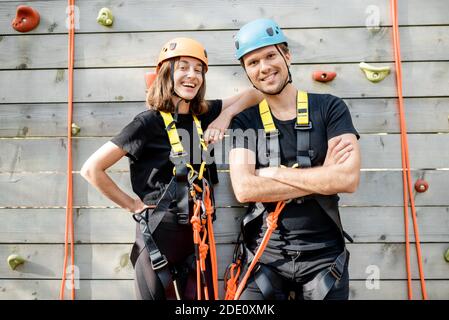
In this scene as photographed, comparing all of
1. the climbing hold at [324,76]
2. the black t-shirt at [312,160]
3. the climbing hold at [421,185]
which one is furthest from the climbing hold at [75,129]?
the climbing hold at [421,185]

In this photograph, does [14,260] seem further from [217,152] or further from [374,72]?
[374,72]

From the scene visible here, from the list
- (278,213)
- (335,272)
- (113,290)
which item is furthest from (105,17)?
(335,272)

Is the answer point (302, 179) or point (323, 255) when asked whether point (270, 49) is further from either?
point (323, 255)

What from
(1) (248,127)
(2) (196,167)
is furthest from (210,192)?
(1) (248,127)

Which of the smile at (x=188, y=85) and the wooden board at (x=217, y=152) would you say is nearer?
the smile at (x=188, y=85)

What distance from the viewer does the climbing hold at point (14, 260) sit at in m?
2.83

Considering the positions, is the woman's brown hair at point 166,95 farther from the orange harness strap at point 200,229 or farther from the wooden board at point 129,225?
the wooden board at point 129,225

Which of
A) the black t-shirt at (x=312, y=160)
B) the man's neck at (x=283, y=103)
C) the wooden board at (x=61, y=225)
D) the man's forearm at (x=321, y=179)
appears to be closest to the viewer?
the man's forearm at (x=321, y=179)

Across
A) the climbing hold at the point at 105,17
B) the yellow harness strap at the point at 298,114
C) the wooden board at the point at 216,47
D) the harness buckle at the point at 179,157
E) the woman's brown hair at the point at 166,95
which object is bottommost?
the harness buckle at the point at 179,157

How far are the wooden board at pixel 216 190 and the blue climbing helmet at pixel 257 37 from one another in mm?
900

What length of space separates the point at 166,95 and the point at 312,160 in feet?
2.88

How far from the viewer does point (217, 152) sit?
9.16 ft

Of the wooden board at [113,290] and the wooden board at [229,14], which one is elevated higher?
the wooden board at [229,14]

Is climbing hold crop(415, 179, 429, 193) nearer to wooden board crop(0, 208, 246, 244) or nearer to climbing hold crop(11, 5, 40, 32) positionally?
wooden board crop(0, 208, 246, 244)
